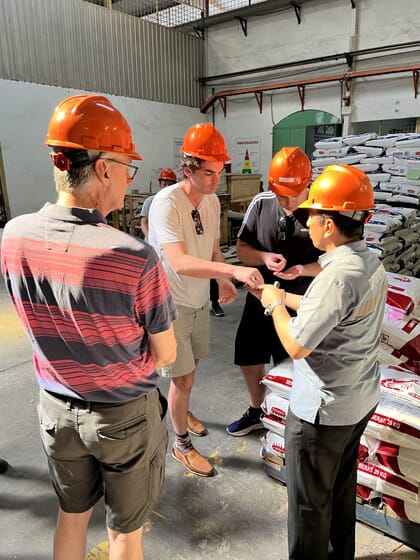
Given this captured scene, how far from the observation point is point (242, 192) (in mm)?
8898

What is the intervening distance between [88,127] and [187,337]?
4.43ft

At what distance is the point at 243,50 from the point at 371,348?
998cm

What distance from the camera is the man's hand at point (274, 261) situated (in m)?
2.12

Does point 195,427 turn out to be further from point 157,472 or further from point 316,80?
point 316,80

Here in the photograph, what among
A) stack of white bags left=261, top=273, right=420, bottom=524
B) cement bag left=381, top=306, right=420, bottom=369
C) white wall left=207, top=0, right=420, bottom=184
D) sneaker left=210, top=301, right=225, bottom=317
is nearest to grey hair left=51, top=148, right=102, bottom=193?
stack of white bags left=261, top=273, right=420, bottom=524

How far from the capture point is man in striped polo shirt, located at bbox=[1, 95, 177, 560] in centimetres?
102

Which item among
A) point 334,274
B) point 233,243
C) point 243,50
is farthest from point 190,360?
point 243,50

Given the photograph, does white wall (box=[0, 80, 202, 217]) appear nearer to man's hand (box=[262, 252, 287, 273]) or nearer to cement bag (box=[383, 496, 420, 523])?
man's hand (box=[262, 252, 287, 273])

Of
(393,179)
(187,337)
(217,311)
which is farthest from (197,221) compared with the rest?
(393,179)

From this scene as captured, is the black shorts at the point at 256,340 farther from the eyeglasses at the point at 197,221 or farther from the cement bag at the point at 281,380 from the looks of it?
the eyeglasses at the point at 197,221

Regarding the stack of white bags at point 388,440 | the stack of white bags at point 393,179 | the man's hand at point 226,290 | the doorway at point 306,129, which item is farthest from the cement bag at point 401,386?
the doorway at point 306,129

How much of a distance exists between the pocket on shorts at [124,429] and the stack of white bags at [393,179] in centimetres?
403

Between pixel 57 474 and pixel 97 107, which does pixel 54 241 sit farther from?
pixel 57 474

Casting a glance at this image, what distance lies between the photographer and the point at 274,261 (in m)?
2.17
